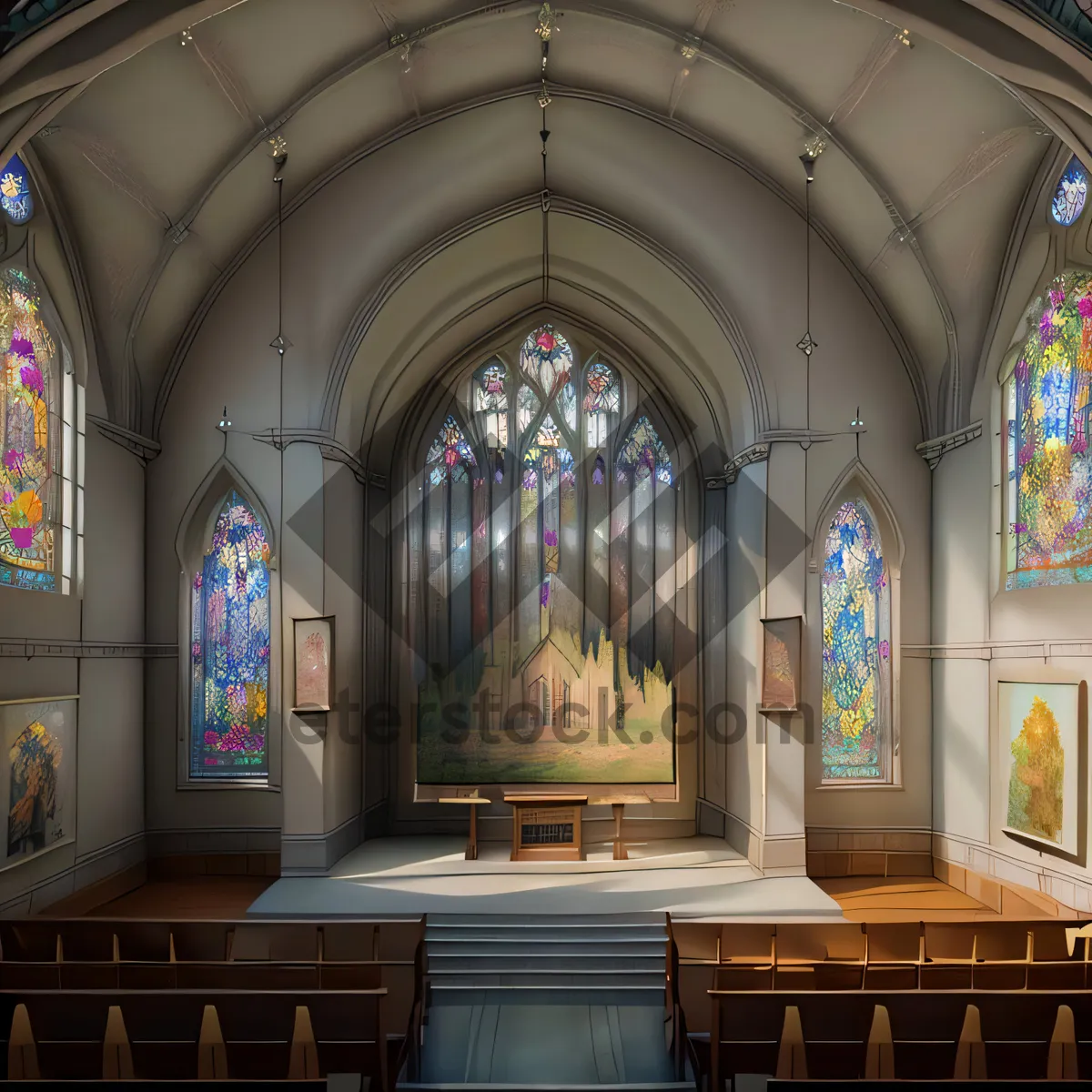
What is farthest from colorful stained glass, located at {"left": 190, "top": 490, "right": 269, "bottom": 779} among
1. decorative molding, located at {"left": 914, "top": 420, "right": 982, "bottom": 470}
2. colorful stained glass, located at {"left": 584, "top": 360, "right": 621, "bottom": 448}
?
decorative molding, located at {"left": 914, "top": 420, "right": 982, "bottom": 470}

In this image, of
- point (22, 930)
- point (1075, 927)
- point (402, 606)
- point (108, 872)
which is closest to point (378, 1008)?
point (22, 930)

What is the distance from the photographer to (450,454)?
43.0 ft

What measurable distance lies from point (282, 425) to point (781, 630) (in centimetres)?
537

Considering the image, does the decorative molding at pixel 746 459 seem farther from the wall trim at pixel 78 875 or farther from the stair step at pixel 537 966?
the wall trim at pixel 78 875

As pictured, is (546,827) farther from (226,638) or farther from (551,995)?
(226,638)

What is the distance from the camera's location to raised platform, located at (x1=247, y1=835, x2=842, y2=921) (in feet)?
29.6

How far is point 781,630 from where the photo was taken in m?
10.3

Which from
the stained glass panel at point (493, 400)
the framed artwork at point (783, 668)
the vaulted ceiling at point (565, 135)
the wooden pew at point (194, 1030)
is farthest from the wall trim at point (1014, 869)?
the stained glass panel at point (493, 400)

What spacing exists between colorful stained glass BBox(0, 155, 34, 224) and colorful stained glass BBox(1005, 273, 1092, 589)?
8.75 meters

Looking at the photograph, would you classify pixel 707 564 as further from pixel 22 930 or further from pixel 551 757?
pixel 22 930

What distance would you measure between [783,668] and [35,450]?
7051 mm

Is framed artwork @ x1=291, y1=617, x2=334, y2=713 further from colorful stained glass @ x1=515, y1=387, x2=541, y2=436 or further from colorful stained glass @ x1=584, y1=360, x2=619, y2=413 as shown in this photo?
colorful stained glass @ x1=584, y1=360, x2=619, y2=413

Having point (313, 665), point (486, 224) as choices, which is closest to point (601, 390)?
point (486, 224)

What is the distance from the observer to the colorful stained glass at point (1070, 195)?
8.68 m
